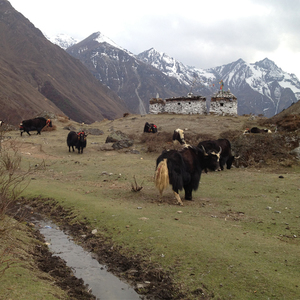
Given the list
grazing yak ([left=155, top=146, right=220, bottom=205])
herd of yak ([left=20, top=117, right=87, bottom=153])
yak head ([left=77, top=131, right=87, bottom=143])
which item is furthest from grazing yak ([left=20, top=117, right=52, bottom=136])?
grazing yak ([left=155, top=146, right=220, bottom=205])

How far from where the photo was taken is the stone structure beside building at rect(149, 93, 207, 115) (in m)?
37.5

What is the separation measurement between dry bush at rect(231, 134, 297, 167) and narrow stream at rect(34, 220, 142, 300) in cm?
971

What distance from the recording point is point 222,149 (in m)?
12.9

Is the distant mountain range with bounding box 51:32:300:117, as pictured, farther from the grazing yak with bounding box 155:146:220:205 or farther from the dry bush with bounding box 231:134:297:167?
the grazing yak with bounding box 155:146:220:205

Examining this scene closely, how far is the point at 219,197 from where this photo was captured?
885 cm

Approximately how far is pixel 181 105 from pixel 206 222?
3264 cm

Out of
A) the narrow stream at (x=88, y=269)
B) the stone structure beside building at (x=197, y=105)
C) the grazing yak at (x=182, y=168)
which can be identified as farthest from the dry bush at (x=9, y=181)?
the stone structure beside building at (x=197, y=105)

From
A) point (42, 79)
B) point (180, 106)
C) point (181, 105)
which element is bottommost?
point (180, 106)

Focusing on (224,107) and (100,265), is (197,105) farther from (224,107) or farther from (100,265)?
(100,265)

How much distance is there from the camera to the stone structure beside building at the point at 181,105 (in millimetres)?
37469

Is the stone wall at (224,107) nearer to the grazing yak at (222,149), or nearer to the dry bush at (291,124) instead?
the dry bush at (291,124)

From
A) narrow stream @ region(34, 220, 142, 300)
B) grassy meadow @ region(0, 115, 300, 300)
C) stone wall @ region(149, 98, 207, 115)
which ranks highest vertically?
stone wall @ region(149, 98, 207, 115)

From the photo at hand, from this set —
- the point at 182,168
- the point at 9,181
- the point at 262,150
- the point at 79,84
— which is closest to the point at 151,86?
the point at 79,84

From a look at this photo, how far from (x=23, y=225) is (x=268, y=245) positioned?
501 cm
